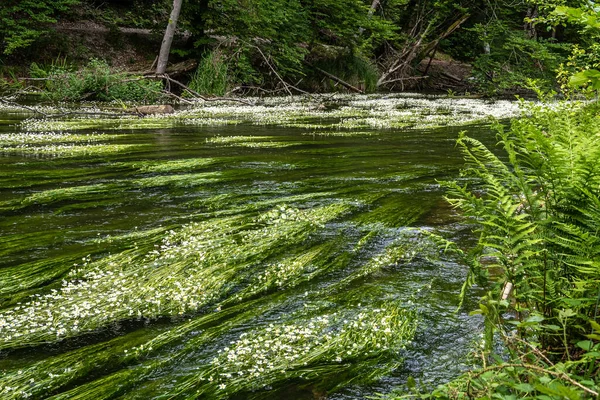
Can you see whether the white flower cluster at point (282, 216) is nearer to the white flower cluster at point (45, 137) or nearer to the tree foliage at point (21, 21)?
the white flower cluster at point (45, 137)

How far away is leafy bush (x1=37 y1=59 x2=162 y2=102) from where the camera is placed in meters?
→ 17.8

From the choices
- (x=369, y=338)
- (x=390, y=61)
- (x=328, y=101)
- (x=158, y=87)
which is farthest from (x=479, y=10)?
(x=369, y=338)

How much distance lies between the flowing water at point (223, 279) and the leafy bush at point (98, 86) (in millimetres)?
9715

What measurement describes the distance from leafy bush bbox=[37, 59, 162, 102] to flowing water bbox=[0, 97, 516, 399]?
9.72 meters

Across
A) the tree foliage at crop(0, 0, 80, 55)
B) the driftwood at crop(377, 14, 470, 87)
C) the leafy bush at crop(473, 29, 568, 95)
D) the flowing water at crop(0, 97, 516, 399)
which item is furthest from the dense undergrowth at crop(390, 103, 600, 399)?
the driftwood at crop(377, 14, 470, 87)

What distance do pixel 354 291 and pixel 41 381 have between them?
2.40m

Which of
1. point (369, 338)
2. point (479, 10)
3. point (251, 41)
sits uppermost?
point (479, 10)

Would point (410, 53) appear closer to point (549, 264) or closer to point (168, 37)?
point (168, 37)

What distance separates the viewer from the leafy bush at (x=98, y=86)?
17.8 m

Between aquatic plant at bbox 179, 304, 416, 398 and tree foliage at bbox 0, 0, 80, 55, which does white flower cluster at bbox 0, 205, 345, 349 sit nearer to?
aquatic plant at bbox 179, 304, 416, 398

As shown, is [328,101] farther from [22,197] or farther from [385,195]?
[22,197]

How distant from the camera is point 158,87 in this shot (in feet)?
60.7

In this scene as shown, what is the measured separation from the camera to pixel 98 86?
18359mm

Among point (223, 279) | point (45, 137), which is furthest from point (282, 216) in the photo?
point (45, 137)
